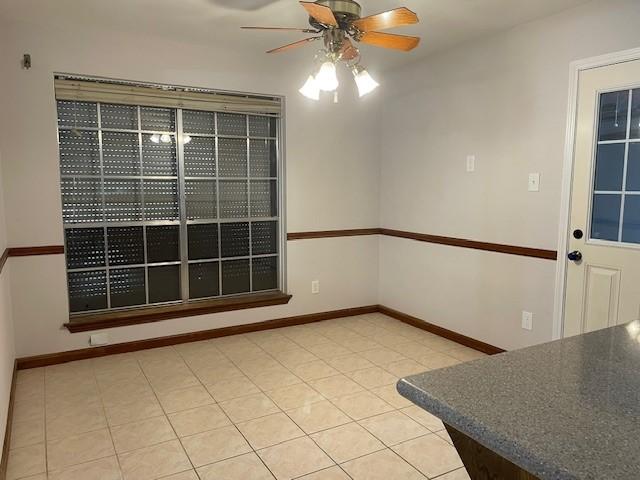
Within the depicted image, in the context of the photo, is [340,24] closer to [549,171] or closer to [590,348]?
[549,171]

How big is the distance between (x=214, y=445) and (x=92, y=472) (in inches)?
21.9

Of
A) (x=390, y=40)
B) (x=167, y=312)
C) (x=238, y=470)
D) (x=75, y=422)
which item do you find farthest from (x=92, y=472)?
(x=390, y=40)

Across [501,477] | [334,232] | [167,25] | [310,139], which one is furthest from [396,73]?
[501,477]

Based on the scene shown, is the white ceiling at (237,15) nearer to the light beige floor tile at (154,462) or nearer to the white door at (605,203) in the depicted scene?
the white door at (605,203)

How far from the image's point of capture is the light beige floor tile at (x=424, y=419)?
8.36 feet

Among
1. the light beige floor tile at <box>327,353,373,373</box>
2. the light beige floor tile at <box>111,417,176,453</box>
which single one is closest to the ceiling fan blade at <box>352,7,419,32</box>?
the light beige floor tile at <box>327,353,373,373</box>

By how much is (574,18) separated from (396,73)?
1.70 m

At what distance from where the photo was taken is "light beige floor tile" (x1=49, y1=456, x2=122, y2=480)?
2115mm

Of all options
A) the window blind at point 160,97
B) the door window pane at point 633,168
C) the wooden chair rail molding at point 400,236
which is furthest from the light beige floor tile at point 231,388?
the door window pane at point 633,168

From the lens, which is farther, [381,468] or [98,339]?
[98,339]

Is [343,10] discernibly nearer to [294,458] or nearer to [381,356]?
[294,458]

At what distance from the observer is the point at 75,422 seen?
2600 mm

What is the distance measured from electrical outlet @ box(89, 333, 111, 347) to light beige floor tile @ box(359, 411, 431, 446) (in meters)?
2.09

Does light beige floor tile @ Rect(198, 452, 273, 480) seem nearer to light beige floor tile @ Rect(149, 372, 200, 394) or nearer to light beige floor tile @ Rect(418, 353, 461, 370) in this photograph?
light beige floor tile @ Rect(149, 372, 200, 394)
